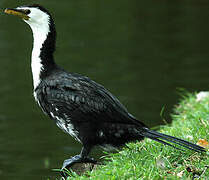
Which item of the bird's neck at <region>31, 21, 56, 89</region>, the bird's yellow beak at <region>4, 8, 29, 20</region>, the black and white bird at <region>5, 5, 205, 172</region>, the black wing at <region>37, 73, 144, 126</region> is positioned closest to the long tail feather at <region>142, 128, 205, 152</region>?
the black and white bird at <region>5, 5, 205, 172</region>

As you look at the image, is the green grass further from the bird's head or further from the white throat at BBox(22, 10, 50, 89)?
the bird's head

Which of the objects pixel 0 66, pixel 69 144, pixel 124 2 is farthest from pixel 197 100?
pixel 124 2

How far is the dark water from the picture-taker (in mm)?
8242

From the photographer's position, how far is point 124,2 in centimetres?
1881

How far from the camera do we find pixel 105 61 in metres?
12.5

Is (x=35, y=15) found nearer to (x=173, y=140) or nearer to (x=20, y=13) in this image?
(x=20, y=13)

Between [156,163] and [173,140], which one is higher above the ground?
[173,140]

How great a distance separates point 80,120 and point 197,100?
10.2 ft

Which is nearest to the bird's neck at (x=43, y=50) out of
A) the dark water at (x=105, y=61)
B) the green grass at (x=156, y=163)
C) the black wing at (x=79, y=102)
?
the black wing at (x=79, y=102)

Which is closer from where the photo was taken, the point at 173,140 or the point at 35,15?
the point at 173,140

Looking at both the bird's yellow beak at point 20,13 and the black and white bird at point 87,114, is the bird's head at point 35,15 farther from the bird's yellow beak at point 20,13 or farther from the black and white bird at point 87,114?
the black and white bird at point 87,114

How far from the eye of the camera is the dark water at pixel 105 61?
8242mm

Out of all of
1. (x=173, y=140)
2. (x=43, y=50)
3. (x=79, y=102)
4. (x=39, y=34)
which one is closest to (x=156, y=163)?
(x=173, y=140)

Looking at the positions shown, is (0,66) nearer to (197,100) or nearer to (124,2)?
(197,100)
